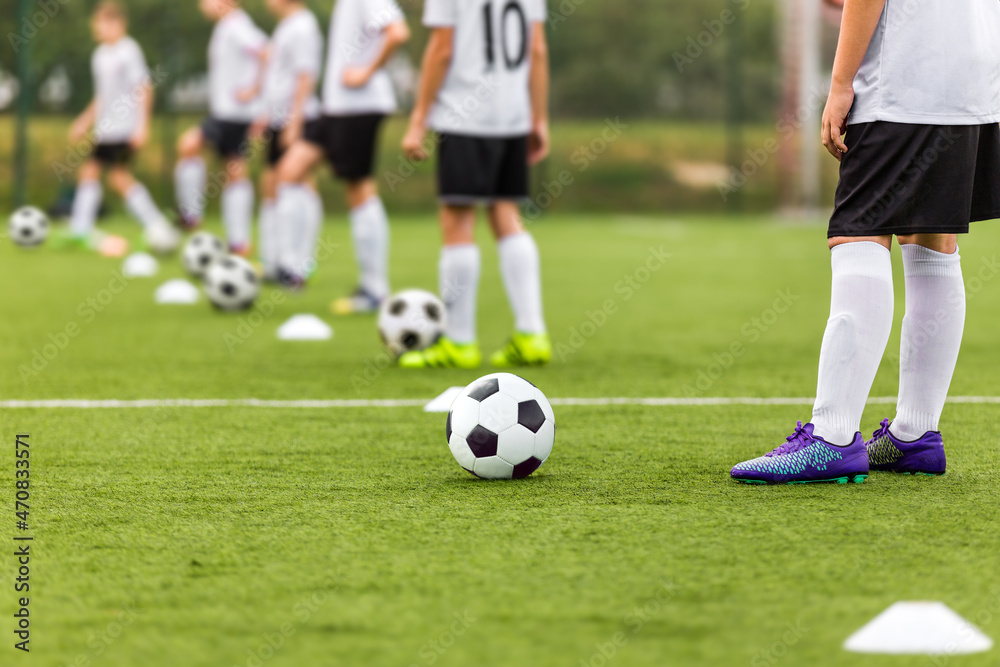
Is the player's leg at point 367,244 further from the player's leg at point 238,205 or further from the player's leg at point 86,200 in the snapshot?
the player's leg at point 86,200

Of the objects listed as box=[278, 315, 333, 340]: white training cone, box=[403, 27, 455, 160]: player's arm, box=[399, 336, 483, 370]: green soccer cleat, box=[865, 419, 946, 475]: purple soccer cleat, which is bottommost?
box=[278, 315, 333, 340]: white training cone

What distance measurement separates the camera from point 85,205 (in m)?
13.2

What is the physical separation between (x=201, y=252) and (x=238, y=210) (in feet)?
4.99

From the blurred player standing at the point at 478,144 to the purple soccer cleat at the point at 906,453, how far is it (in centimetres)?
240

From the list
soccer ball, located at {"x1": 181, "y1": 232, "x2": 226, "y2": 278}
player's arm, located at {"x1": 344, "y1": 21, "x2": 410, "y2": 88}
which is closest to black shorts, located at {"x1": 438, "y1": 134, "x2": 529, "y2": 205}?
player's arm, located at {"x1": 344, "y1": 21, "x2": 410, "y2": 88}

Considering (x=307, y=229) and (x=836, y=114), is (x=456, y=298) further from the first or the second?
(x=307, y=229)

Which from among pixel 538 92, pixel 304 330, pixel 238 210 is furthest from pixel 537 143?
pixel 238 210

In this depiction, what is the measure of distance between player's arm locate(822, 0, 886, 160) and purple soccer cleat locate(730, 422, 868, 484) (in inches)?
29.3

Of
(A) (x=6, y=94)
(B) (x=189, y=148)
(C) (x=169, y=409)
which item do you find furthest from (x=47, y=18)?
(C) (x=169, y=409)

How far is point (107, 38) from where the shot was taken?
40.9ft

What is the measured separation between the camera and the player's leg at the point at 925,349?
11.3 ft

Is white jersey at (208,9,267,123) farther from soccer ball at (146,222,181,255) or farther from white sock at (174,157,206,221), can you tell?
soccer ball at (146,222,181,255)

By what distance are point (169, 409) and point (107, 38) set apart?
8.82 meters

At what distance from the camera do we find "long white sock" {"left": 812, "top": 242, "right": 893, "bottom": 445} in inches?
129
